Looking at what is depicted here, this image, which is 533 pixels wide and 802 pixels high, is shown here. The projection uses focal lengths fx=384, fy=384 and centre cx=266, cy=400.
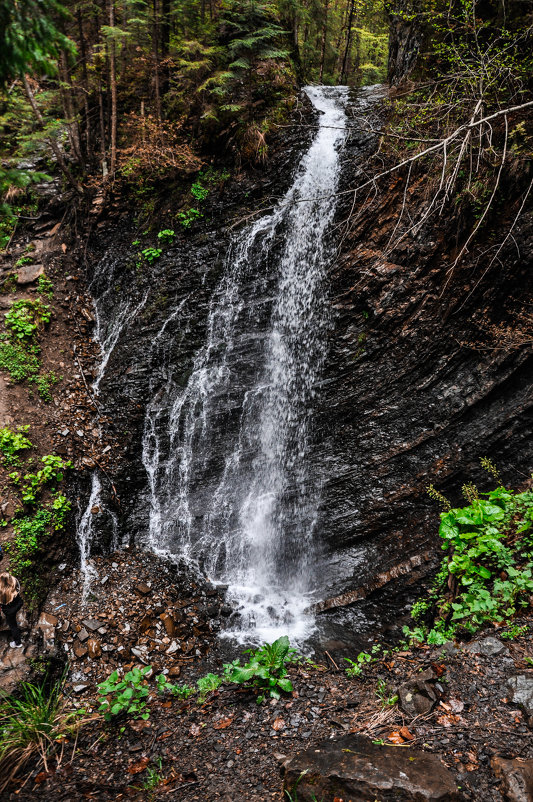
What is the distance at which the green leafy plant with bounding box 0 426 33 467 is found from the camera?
7102 mm

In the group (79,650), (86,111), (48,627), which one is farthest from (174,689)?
(86,111)

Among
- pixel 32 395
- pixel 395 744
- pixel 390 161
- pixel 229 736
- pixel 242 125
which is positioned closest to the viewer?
pixel 395 744

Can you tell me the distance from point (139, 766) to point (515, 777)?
352cm

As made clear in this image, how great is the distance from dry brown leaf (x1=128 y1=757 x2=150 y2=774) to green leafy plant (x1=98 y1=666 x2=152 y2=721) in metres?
0.51

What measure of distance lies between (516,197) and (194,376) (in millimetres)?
6451

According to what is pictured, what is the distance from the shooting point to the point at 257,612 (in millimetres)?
6609

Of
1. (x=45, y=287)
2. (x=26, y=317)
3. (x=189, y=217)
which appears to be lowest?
(x=26, y=317)

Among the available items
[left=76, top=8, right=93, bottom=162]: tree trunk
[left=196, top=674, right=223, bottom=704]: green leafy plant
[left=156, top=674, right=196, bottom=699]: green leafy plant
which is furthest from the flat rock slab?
[left=76, top=8, right=93, bottom=162]: tree trunk

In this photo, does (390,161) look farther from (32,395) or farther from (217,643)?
(217,643)

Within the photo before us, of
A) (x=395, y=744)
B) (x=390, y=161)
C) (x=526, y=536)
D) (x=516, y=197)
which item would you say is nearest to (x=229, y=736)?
(x=395, y=744)

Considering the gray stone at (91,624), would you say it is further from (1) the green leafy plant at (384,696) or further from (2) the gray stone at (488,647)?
(2) the gray stone at (488,647)

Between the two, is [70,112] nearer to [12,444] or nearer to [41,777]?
[12,444]

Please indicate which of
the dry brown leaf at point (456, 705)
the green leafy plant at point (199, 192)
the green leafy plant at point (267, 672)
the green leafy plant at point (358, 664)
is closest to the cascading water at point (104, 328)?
the green leafy plant at point (199, 192)

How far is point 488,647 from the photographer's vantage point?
3.77 meters
